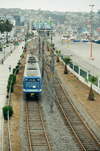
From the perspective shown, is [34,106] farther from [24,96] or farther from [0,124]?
[0,124]

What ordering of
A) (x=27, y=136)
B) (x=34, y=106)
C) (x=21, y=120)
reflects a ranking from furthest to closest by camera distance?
(x=34, y=106) < (x=21, y=120) < (x=27, y=136)

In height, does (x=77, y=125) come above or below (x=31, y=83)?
below

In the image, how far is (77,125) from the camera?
24.5 metres

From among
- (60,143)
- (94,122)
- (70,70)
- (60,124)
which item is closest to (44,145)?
(60,143)

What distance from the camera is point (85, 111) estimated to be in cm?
2877

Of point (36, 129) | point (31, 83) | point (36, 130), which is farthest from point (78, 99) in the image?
point (36, 130)

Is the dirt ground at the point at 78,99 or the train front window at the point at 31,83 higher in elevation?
the train front window at the point at 31,83

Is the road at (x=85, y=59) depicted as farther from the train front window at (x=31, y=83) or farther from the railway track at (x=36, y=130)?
the railway track at (x=36, y=130)

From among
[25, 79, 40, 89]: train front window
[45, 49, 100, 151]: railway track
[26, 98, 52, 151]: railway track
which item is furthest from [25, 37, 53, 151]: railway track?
[45, 49, 100, 151]: railway track

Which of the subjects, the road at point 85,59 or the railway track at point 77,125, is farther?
the road at point 85,59

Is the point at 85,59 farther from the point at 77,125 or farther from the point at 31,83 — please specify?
the point at 77,125

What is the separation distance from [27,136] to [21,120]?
13.3 ft

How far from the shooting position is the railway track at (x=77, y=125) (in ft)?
66.7

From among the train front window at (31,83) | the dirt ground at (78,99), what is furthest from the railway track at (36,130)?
the train front window at (31,83)
